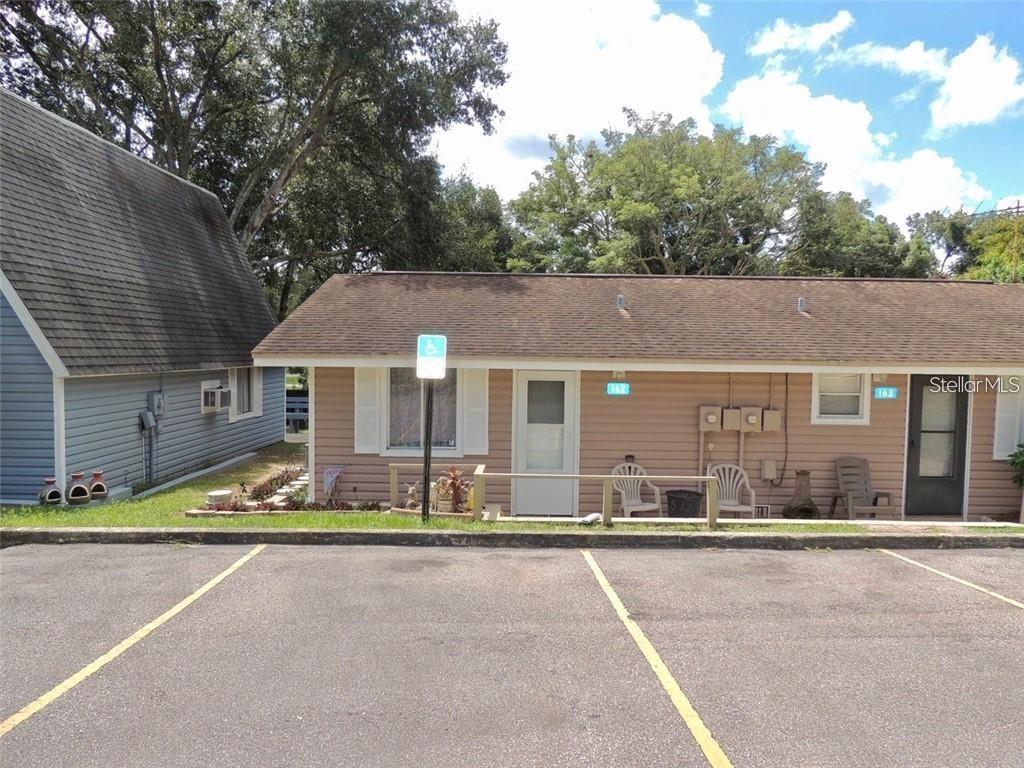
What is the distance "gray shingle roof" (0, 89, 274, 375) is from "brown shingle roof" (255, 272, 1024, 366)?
9.19 ft

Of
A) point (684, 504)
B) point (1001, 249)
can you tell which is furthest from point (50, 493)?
point (1001, 249)

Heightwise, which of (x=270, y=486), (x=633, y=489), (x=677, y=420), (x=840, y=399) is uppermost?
(x=840, y=399)

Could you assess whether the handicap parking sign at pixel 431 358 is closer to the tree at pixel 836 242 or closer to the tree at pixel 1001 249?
the tree at pixel 1001 249

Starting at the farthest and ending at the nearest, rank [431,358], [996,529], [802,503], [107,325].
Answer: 1. [107,325]
2. [802,503]
3. [996,529]
4. [431,358]

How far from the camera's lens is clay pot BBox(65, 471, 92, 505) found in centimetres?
967

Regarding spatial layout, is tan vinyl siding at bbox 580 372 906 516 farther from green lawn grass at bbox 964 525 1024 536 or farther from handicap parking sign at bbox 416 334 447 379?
handicap parking sign at bbox 416 334 447 379

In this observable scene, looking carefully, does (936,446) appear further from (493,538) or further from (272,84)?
(272,84)

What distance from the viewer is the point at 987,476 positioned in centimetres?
1041

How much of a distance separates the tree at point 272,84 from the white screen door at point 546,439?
1568cm

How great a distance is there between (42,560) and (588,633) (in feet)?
18.1

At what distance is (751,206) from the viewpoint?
102 ft

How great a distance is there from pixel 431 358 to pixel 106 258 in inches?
310

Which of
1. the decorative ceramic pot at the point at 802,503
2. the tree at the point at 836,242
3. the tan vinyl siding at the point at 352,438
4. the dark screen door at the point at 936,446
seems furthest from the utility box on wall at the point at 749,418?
Answer: the tree at the point at 836,242

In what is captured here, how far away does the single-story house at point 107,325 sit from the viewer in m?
9.65
